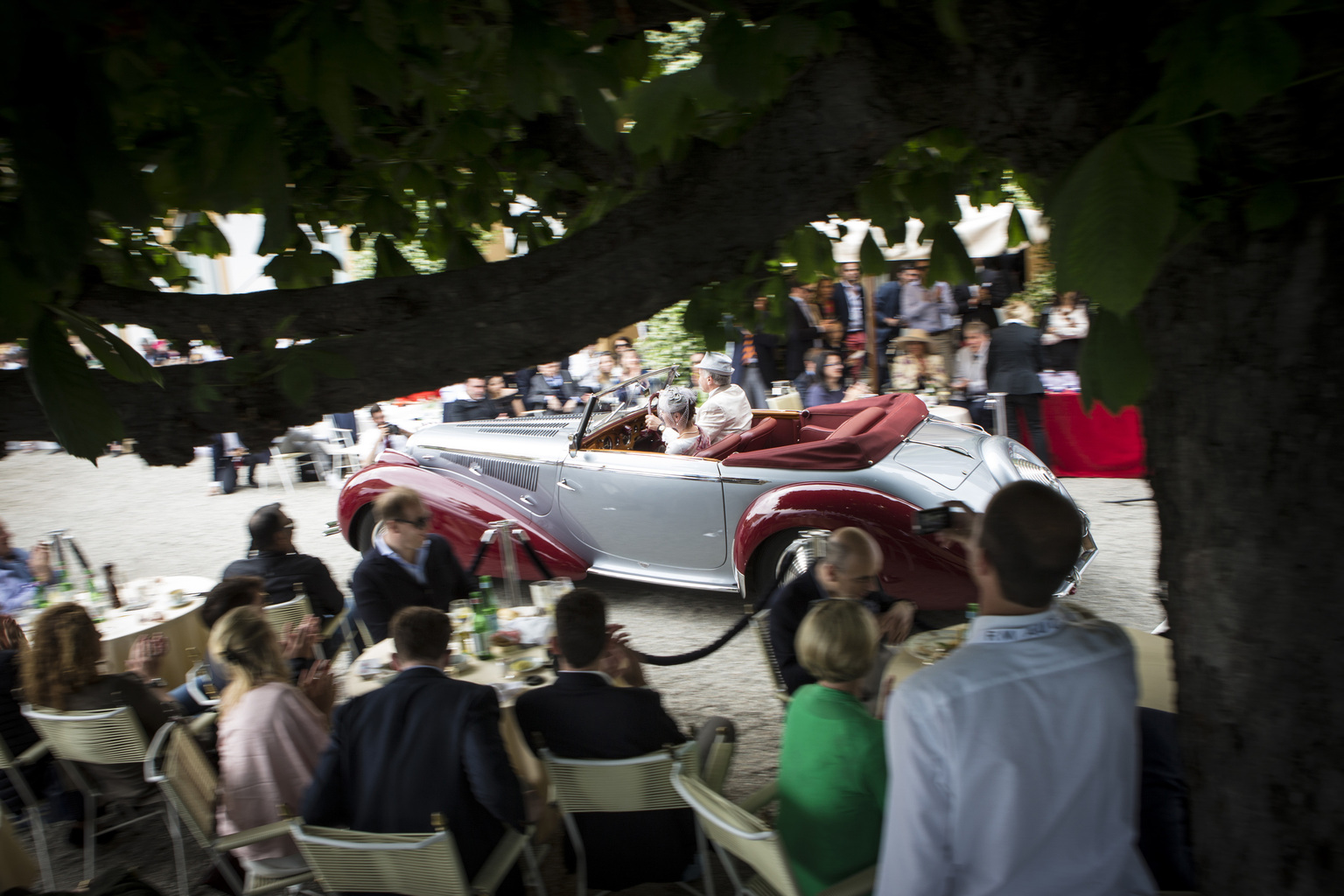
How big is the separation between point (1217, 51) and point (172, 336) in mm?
1871

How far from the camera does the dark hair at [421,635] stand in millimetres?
3084

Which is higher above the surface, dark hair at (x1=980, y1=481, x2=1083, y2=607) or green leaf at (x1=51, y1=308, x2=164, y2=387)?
green leaf at (x1=51, y1=308, x2=164, y2=387)

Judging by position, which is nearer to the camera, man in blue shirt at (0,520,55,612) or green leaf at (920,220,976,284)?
green leaf at (920,220,976,284)

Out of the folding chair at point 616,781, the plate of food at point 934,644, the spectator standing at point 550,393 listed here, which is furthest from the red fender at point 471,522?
the spectator standing at point 550,393

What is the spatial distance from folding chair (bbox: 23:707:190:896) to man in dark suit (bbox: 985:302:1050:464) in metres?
8.06

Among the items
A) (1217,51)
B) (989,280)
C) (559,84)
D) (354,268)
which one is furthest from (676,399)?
(354,268)

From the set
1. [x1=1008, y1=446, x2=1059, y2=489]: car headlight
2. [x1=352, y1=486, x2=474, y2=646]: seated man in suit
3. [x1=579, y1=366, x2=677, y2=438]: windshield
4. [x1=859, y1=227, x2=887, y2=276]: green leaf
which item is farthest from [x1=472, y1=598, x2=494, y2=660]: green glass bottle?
[x1=1008, y1=446, x2=1059, y2=489]: car headlight

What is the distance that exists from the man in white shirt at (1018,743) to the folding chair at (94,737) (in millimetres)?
3284

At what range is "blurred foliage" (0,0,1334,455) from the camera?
111 centimetres

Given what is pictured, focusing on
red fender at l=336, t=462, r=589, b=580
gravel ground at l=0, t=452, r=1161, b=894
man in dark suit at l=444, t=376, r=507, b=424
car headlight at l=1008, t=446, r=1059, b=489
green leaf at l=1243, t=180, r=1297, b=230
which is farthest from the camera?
man in dark suit at l=444, t=376, r=507, b=424

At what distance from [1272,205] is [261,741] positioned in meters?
3.38

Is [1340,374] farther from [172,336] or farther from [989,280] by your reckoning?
[989,280]

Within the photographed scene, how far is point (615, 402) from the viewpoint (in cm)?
727

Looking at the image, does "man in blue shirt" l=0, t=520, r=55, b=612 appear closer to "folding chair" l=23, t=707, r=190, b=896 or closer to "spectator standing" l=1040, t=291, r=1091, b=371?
A: "folding chair" l=23, t=707, r=190, b=896
